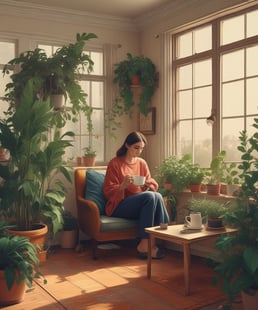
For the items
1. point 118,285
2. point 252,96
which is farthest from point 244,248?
point 252,96

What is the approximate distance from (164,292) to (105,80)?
2.84m

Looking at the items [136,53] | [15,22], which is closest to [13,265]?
[15,22]

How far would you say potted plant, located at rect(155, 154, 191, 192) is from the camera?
4453mm

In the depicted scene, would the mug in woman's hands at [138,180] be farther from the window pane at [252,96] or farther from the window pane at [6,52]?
the window pane at [6,52]

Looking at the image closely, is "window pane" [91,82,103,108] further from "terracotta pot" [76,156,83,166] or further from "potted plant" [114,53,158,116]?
"terracotta pot" [76,156,83,166]

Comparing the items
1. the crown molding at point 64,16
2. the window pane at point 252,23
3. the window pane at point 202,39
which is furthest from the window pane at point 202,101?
the crown molding at point 64,16

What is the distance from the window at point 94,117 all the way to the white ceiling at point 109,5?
0.51m

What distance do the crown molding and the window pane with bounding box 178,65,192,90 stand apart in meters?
0.94

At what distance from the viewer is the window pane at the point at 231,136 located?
164 inches

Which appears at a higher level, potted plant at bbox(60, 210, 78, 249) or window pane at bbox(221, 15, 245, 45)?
window pane at bbox(221, 15, 245, 45)

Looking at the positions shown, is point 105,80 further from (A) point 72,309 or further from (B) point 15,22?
(A) point 72,309

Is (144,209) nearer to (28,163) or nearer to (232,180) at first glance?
(232,180)

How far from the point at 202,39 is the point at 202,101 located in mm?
652

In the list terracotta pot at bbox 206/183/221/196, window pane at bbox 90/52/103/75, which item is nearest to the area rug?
terracotta pot at bbox 206/183/221/196
